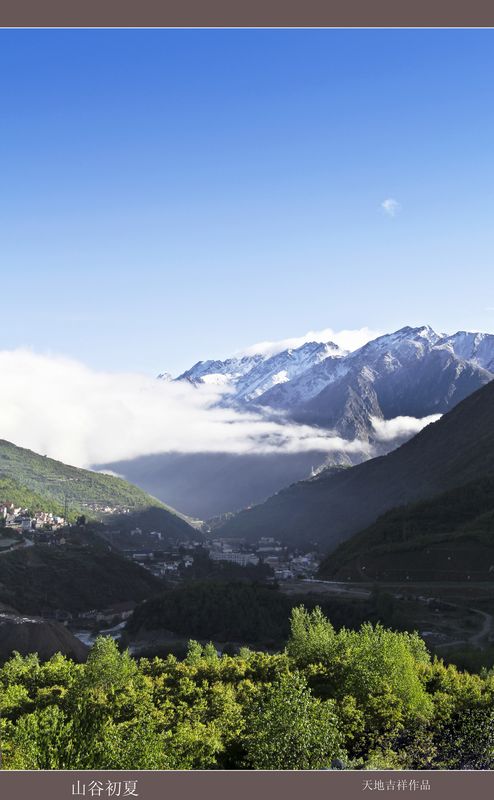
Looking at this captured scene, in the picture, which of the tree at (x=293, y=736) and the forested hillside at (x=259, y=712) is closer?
the tree at (x=293, y=736)

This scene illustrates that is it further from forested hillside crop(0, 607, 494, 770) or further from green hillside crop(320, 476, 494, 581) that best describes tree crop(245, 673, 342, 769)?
green hillside crop(320, 476, 494, 581)

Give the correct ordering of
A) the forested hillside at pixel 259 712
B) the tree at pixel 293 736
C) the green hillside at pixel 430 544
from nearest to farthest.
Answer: the tree at pixel 293 736 → the forested hillside at pixel 259 712 → the green hillside at pixel 430 544

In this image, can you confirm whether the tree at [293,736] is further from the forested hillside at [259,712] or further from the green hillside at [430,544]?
the green hillside at [430,544]

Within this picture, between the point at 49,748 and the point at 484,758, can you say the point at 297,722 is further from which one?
the point at 49,748

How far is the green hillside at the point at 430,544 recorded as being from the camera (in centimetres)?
14862

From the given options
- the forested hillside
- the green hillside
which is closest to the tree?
the forested hillside

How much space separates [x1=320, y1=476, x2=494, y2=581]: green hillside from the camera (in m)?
149

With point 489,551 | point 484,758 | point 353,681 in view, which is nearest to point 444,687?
point 353,681

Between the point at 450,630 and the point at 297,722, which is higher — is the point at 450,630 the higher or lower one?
the lower one

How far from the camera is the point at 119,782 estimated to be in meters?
20.4

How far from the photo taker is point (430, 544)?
525ft

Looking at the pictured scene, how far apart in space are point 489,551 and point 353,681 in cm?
11215

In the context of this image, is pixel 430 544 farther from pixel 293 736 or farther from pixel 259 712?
pixel 293 736

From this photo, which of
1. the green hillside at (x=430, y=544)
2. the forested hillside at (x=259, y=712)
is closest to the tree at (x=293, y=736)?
the forested hillside at (x=259, y=712)
